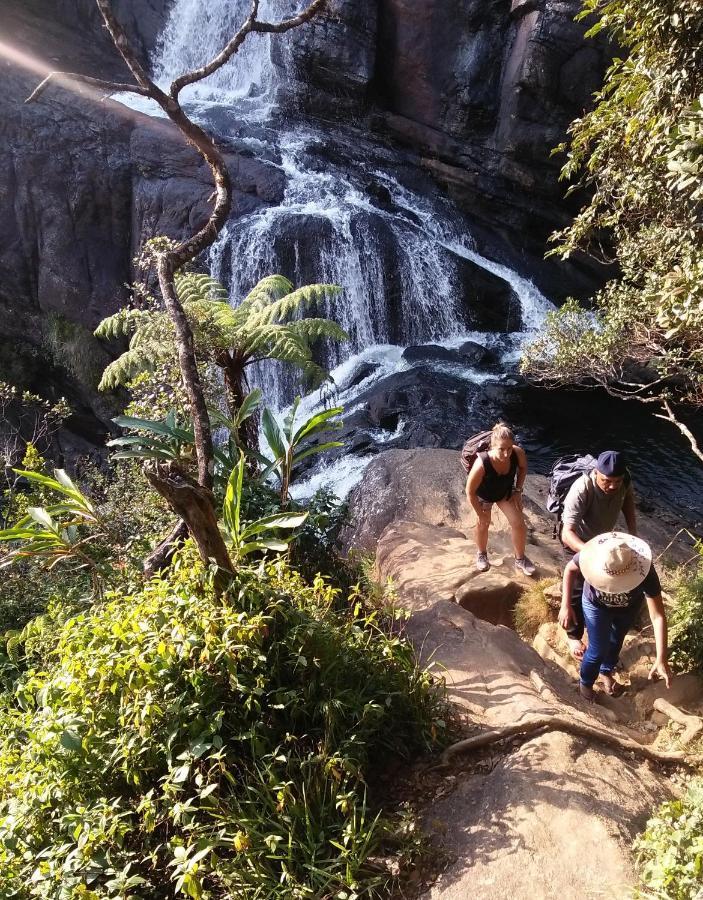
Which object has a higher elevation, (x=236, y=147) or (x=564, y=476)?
(x=236, y=147)

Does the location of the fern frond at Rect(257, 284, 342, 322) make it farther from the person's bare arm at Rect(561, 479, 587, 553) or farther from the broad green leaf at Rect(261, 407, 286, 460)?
the person's bare arm at Rect(561, 479, 587, 553)

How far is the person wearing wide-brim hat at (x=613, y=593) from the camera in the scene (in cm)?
279

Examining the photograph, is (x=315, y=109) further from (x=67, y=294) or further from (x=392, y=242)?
(x=67, y=294)

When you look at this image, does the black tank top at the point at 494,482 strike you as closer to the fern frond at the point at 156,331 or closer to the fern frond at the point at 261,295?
the fern frond at the point at 156,331

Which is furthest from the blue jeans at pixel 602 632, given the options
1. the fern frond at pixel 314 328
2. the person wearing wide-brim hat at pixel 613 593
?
the fern frond at pixel 314 328

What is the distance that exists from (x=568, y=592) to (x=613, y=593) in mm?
408

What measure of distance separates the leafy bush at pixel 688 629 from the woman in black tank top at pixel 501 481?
3.92 feet

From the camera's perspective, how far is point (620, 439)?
11.2 meters

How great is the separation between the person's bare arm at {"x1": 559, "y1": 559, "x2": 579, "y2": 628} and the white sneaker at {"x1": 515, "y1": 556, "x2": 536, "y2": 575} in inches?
42.6

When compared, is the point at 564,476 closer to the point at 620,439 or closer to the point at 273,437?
the point at 273,437

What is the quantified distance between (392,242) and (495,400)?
5.14 metres

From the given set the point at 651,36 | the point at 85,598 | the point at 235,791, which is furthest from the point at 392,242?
the point at 235,791

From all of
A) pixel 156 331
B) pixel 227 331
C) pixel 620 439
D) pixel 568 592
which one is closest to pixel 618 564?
pixel 568 592

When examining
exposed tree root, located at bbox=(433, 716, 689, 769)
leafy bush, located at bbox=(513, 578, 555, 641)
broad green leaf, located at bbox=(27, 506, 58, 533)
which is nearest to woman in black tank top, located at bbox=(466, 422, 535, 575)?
leafy bush, located at bbox=(513, 578, 555, 641)
